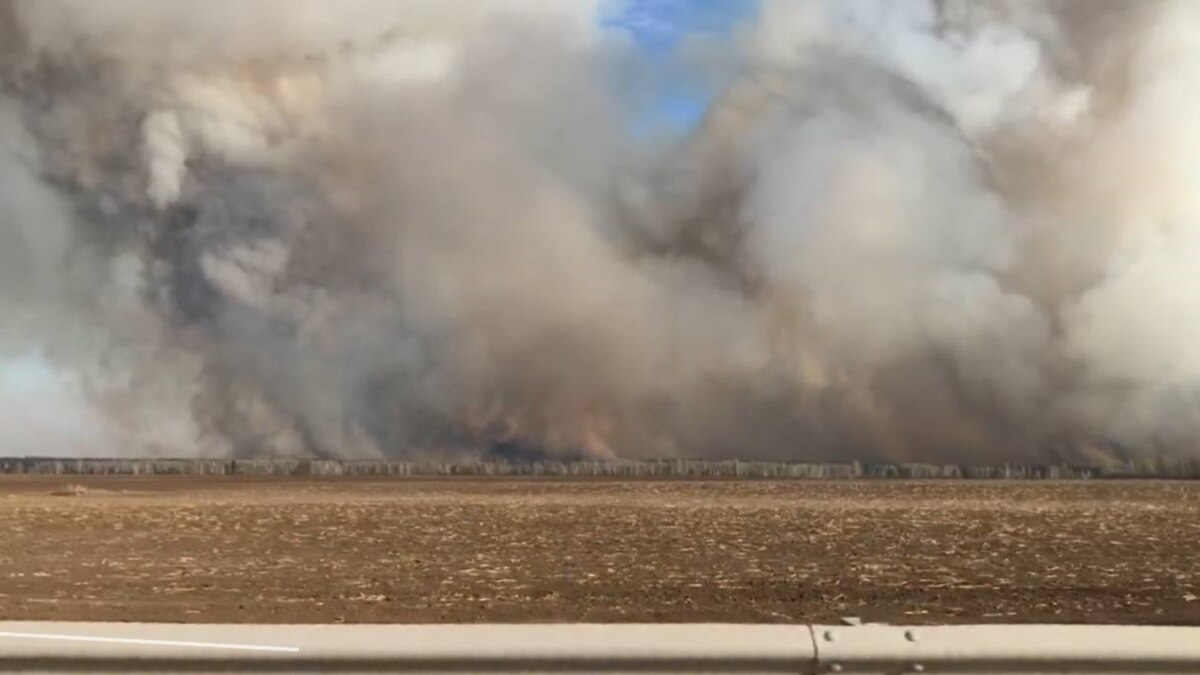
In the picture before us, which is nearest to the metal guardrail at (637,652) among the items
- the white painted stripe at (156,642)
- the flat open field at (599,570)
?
the white painted stripe at (156,642)

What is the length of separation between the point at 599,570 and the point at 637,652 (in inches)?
926

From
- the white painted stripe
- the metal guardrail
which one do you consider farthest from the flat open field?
the metal guardrail

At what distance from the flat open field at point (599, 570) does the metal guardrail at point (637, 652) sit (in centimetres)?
1301

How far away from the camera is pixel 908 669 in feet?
12.9

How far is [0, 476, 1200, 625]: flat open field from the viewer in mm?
19234

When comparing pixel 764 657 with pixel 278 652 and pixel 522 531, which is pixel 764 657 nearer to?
pixel 278 652

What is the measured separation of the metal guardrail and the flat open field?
13.0m

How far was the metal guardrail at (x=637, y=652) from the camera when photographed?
3.92 m

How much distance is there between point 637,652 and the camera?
155 inches

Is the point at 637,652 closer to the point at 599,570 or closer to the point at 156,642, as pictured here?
the point at 156,642

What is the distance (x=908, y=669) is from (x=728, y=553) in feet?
95.1

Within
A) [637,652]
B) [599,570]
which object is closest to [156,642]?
[637,652]

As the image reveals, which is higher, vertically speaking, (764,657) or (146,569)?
(764,657)

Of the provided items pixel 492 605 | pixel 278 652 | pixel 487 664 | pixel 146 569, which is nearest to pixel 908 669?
pixel 487 664
